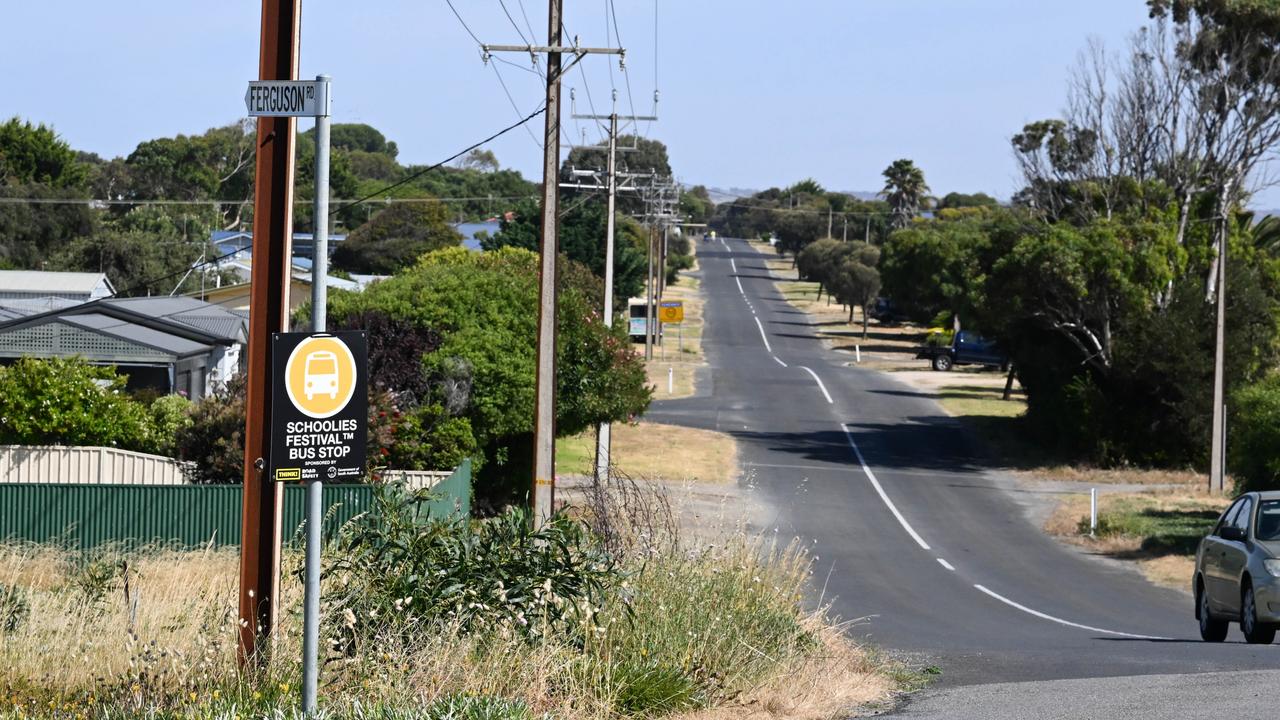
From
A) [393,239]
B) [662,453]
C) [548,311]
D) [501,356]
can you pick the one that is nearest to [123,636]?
[548,311]

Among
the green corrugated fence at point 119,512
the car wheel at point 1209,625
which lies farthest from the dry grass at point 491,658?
the green corrugated fence at point 119,512

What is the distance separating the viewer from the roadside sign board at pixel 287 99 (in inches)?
316

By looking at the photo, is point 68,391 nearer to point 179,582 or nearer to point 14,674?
point 179,582

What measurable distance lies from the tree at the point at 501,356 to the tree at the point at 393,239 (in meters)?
58.8

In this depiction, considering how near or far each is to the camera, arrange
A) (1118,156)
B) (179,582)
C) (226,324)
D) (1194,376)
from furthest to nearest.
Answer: (1118,156) < (1194,376) < (226,324) < (179,582)

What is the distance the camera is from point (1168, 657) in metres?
12.7

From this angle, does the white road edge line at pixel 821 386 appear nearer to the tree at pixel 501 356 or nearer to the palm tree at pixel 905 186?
the tree at pixel 501 356

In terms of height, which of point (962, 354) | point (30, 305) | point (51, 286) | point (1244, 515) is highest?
point (51, 286)

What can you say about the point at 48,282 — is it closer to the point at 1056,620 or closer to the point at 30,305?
the point at 30,305

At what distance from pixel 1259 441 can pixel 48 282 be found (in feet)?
133

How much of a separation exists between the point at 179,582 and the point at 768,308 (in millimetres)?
100358

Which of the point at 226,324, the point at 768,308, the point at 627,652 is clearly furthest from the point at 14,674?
the point at 768,308

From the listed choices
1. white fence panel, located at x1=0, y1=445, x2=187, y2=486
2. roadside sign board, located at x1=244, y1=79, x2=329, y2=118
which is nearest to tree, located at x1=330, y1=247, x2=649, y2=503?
white fence panel, located at x1=0, y1=445, x2=187, y2=486

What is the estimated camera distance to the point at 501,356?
27.7 meters
